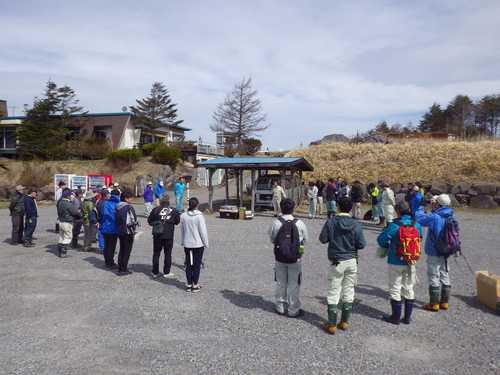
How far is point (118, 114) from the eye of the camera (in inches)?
1523

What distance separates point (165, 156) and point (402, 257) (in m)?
28.2

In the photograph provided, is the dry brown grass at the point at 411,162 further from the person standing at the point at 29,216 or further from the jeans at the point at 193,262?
the jeans at the point at 193,262

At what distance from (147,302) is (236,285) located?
1658 millimetres

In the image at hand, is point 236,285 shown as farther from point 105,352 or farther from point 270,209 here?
point 270,209

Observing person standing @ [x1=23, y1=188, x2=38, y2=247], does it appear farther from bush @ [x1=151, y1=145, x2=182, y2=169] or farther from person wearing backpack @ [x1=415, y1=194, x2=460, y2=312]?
bush @ [x1=151, y1=145, x2=182, y2=169]

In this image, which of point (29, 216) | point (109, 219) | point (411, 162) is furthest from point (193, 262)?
point (411, 162)

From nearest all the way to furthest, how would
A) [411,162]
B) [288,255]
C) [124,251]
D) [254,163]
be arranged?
[288,255] < [124,251] < [254,163] < [411,162]

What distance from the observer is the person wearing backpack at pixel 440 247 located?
17.6 ft

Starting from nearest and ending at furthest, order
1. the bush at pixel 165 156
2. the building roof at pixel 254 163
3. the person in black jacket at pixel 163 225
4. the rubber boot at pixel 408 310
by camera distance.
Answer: the rubber boot at pixel 408 310
the person in black jacket at pixel 163 225
the building roof at pixel 254 163
the bush at pixel 165 156

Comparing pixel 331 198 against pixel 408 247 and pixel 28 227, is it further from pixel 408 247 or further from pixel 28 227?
pixel 28 227

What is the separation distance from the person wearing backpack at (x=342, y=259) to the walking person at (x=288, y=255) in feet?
1.38

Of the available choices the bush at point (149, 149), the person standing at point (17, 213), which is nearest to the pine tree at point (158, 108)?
the bush at point (149, 149)

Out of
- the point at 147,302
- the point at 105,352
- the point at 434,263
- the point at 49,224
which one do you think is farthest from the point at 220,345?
the point at 49,224

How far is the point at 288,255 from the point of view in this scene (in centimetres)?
500
